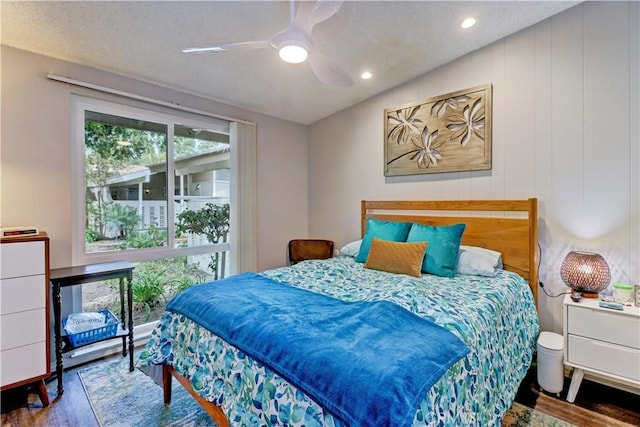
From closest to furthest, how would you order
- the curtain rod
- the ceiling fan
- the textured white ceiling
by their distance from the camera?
the ceiling fan
the textured white ceiling
the curtain rod

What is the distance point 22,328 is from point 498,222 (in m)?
3.68

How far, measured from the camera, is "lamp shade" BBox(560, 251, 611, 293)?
218cm

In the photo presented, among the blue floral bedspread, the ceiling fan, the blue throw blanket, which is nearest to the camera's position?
the blue throw blanket

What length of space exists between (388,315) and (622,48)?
2.63m

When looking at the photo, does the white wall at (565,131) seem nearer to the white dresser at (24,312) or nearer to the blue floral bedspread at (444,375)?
the blue floral bedspread at (444,375)

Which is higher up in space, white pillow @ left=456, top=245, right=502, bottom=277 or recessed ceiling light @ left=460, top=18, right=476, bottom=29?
recessed ceiling light @ left=460, top=18, right=476, bottom=29

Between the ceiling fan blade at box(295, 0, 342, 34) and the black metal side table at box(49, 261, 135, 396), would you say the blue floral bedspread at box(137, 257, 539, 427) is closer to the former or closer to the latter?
the black metal side table at box(49, 261, 135, 396)

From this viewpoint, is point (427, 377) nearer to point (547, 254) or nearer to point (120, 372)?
point (547, 254)

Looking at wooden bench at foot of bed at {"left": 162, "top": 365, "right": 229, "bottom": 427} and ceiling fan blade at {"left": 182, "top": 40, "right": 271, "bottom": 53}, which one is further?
ceiling fan blade at {"left": 182, "top": 40, "right": 271, "bottom": 53}

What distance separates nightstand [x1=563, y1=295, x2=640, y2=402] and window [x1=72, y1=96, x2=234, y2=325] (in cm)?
321

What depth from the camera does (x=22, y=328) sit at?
1987mm

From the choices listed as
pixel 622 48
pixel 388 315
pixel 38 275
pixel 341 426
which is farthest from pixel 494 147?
pixel 38 275

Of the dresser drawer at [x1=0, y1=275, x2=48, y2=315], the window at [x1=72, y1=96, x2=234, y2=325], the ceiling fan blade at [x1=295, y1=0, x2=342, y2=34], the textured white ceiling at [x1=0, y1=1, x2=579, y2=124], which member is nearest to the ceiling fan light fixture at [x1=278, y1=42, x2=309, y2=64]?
the ceiling fan blade at [x1=295, y1=0, x2=342, y2=34]

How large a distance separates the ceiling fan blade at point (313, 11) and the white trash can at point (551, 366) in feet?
8.73
